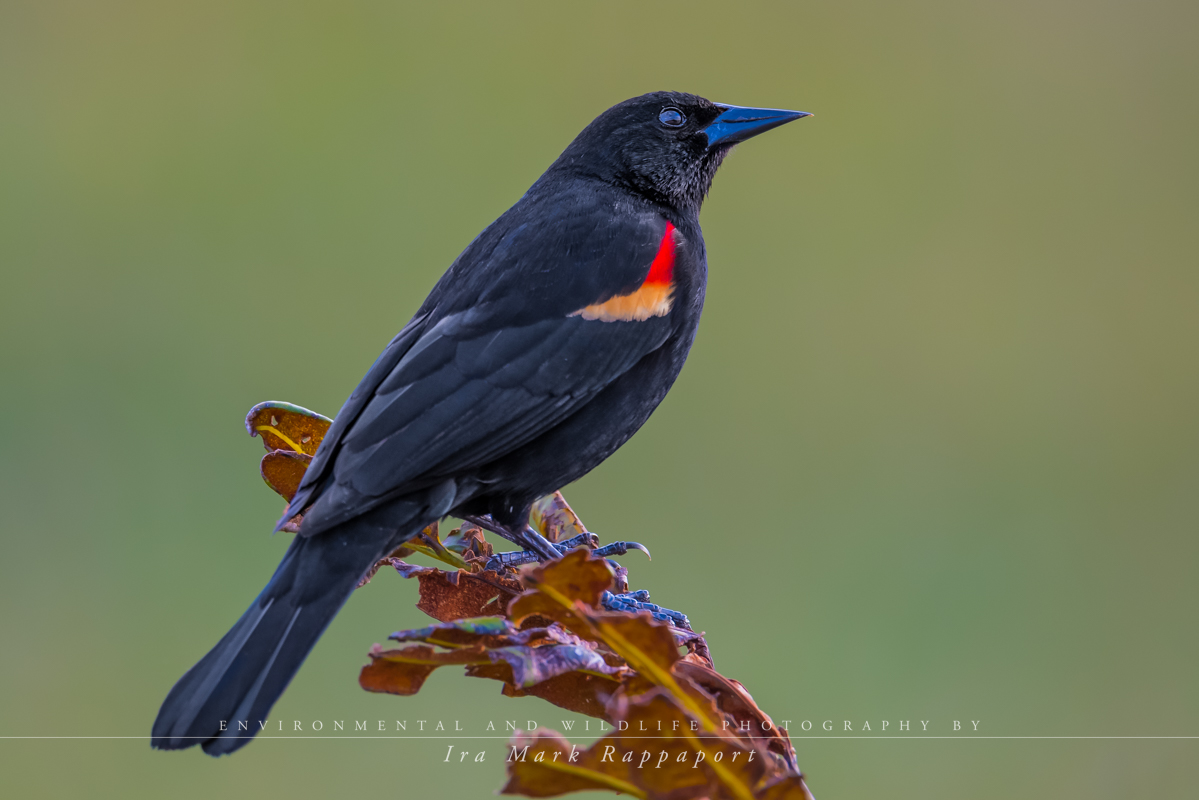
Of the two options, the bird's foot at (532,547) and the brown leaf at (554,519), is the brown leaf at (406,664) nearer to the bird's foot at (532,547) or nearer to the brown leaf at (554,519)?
the bird's foot at (532,547)

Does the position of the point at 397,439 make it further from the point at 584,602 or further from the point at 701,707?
the point at 701,707

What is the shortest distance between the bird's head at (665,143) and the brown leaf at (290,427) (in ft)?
3.54

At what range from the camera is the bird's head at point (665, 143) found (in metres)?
2.78

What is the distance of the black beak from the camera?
2.88m

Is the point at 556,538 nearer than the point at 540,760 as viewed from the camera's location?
No

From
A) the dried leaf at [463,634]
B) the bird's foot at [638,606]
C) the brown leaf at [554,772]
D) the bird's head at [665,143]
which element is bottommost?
the bird's foot at [638,606]

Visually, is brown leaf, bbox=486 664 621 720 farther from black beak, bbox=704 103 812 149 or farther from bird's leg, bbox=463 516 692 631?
black beak, bbox=704 103 812 149

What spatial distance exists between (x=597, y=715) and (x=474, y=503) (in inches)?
38.5

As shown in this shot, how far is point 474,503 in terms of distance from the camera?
2.31 m

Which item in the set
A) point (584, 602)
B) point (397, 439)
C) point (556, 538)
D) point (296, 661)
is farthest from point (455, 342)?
point (584, 602)

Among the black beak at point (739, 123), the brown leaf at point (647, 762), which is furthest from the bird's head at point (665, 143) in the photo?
the brown leaf at point (647, 762)

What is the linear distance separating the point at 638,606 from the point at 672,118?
1432 millimetres

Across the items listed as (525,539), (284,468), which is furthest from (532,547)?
(284,468)

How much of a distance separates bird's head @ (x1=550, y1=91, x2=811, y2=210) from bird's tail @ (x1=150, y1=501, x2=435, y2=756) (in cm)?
126
